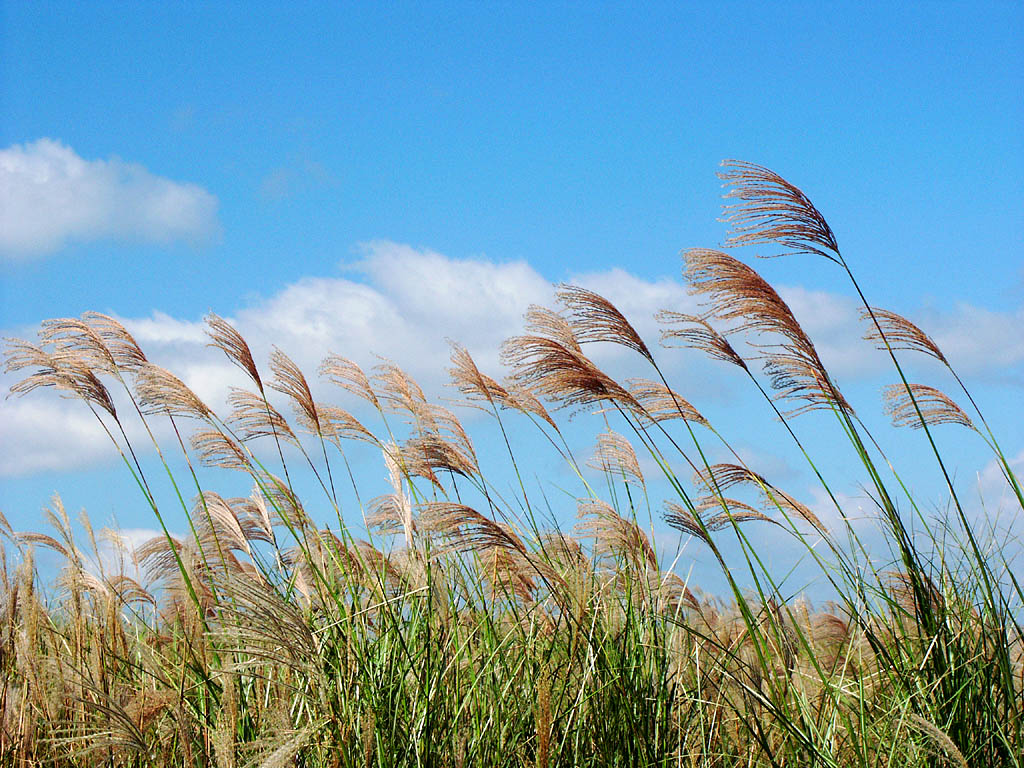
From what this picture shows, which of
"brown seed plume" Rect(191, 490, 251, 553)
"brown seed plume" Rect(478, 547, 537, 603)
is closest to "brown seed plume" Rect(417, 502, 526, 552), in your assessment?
"brown seed plume" Rect(478, 547, 537, 603)

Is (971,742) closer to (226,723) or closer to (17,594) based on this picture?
(226,723)

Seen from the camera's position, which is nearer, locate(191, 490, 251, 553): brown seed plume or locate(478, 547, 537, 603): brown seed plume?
locate(478, 547, 537, 603): brown seed plume

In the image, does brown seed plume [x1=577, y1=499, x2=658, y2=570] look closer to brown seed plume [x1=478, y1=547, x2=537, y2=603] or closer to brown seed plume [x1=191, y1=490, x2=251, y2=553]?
brown seed plume [x1=478, y1=547, x2=537, y2=603]

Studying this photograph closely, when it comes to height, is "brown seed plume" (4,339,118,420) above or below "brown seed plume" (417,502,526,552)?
above

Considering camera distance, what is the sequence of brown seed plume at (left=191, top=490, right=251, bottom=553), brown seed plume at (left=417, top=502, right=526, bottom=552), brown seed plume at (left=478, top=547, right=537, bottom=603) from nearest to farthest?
1. brown seed plume at (left=417, top=502, right=526, bottom=552)
2. brown seed plume at (left=478, top=547, right=537, bottom=603)
3. brown seed plume at (left=191, top=490, right=251, bottom=553)

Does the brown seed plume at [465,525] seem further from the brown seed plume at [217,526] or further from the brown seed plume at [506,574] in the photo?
the brown seed plume at [217,526]

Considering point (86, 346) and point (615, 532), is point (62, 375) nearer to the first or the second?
point (86, 346)

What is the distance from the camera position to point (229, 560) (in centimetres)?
452

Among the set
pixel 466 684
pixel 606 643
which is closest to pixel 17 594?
pixel 466 684

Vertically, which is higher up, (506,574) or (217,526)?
(217,526)

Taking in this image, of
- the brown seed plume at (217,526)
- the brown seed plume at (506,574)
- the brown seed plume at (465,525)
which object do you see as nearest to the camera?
the brown seed plume at (465,525)

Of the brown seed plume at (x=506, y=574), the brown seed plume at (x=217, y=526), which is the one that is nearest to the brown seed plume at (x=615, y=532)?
the brown seed plume at (x=506, y=574)

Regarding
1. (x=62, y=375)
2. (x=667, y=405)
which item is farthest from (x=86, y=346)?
(x=667, y=405)

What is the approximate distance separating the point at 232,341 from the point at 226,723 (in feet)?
6.02
